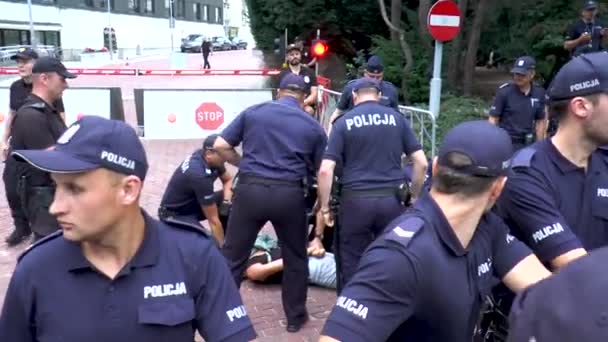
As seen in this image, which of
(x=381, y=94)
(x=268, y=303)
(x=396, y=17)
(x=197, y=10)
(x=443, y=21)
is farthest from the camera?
(x=197, y=10)

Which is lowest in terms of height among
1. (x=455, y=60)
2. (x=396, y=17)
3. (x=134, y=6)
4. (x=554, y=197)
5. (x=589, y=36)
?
(x=455, y=60)

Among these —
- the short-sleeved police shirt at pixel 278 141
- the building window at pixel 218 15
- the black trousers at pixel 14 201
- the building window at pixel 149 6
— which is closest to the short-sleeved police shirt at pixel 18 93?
the black trousers at pixel 14 201

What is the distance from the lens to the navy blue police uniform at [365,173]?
17.4 feet

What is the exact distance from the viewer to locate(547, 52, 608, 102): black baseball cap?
273 cm

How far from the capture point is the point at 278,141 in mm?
5316

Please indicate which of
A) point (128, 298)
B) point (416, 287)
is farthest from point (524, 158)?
point (128, 298)

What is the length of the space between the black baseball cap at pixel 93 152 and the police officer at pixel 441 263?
2.49ft

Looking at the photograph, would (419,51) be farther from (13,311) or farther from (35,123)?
(13,311)

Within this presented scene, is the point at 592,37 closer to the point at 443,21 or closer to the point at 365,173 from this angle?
the point at 443,21

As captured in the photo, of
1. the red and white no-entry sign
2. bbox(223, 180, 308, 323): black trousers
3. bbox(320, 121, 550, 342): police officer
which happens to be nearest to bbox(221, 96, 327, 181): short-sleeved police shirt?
bbox(223, 180, 308, 323): black trousers

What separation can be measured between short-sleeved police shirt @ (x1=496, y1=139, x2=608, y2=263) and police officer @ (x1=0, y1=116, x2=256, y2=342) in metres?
1.19

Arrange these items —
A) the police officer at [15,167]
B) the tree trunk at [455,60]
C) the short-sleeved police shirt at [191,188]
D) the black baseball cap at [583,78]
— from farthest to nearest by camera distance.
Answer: the tree trunk at [455,60] → the police officer at [15,167] → the short-sleeved police shirt at [191,188] → the black baseball cap at [583,78]

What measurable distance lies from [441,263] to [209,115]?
40.8ft

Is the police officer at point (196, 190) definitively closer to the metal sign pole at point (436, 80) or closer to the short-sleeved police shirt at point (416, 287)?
the short-sleeved police shirt at point (416, 287)
